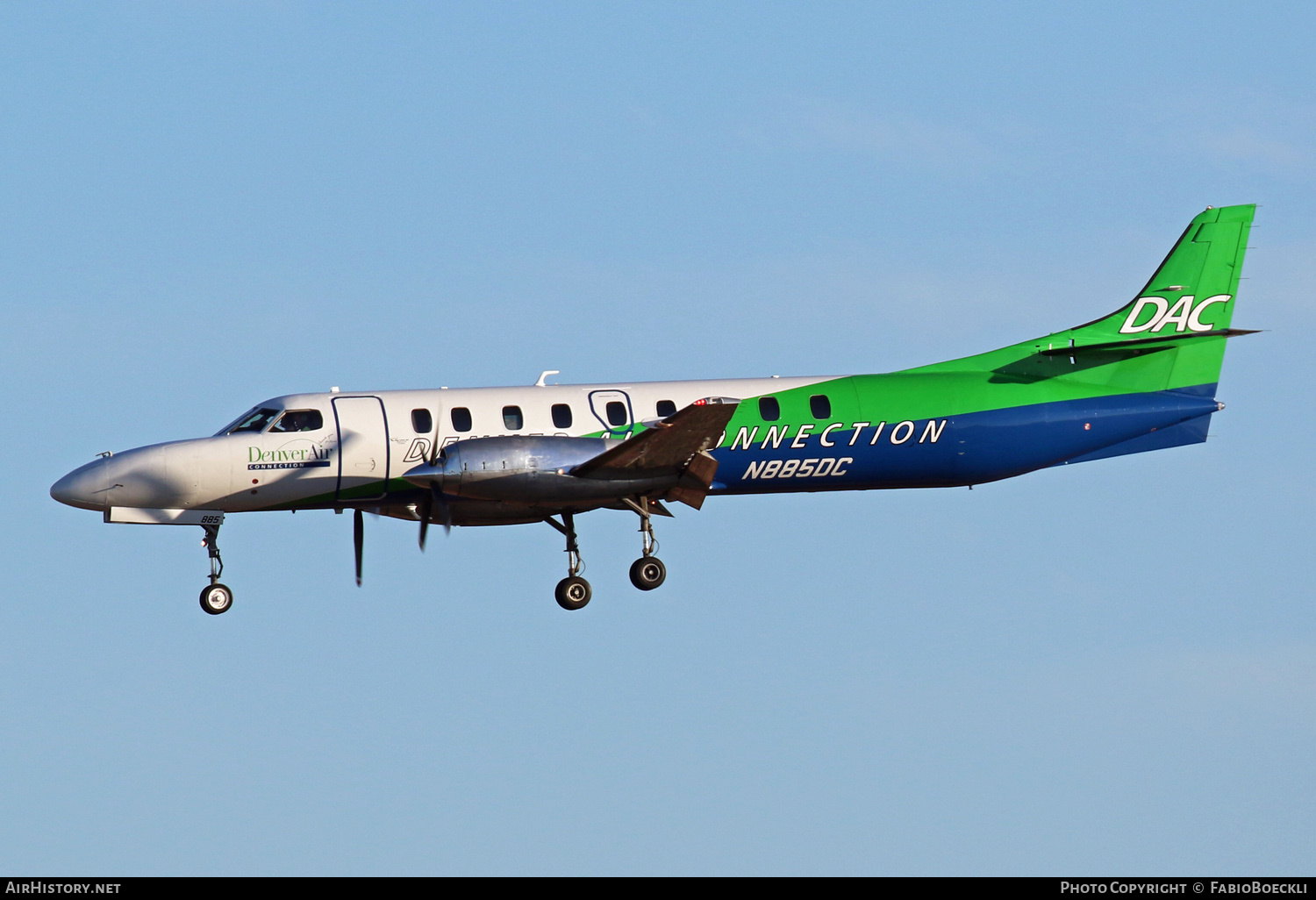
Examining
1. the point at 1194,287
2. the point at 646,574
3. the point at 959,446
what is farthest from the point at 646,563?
the point at 1194,287

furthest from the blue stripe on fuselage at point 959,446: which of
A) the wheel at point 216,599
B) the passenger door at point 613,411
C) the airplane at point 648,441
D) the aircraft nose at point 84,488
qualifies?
the aircraft nose at point 84,488

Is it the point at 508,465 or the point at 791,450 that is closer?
the point at 508,465

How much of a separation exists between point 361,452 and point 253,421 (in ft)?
6.18

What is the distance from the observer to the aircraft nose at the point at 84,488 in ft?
96.1

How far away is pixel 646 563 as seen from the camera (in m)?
29.9

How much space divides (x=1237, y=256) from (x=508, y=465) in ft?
46.9

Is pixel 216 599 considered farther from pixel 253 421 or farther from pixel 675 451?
pixel 675 451

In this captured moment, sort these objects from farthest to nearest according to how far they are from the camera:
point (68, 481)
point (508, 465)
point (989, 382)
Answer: point (989, 382), point (68, 481), point (508, 465)

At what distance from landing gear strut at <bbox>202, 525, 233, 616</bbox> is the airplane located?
0.02m

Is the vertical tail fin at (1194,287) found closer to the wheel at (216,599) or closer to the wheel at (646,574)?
the wheel at (646,574)
